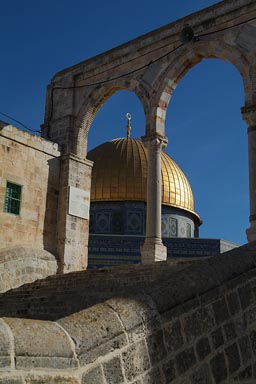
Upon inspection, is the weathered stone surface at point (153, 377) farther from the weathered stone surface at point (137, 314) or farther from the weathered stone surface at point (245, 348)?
the weathered stone surface at point (245, 348)

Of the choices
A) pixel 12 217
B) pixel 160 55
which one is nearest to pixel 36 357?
pixel 12 217

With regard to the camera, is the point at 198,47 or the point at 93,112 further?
the point at 93,112

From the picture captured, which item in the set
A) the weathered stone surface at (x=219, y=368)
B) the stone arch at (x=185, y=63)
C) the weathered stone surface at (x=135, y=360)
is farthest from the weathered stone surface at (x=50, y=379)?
the stone arch at (x=185, y=63)

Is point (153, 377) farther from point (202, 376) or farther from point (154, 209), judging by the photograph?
point (154, 209)

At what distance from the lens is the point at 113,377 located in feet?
9.57

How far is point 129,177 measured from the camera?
26.0 metres

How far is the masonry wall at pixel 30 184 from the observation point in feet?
39.8

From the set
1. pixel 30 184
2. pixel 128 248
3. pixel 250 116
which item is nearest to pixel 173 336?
pixel 250 116

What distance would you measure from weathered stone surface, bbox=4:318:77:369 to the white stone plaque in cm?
1060

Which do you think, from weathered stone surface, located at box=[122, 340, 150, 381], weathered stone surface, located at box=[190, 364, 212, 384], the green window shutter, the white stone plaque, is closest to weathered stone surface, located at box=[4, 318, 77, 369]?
weathered stone surface, located at box=[122, 340, 150, 381]

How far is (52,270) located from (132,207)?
518 inches

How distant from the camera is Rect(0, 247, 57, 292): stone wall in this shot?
37.4 feet

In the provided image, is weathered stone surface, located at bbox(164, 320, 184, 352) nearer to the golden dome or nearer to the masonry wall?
the masonry wall

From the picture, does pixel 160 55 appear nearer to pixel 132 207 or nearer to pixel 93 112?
pixel 93 112
